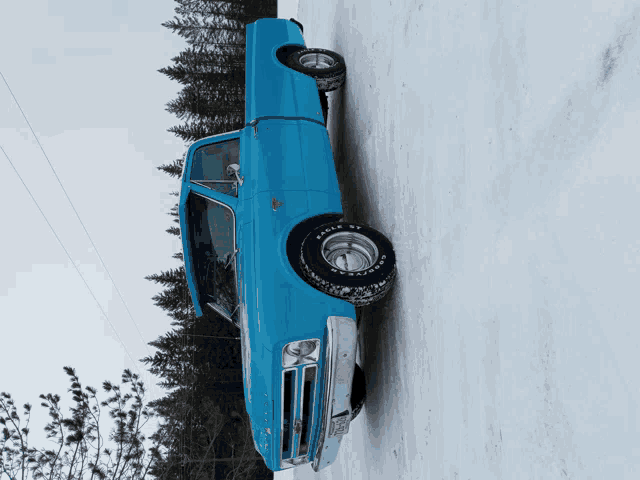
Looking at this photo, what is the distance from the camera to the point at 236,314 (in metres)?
3.91

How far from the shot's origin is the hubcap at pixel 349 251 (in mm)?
2982

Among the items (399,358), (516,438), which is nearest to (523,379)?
(516,438)

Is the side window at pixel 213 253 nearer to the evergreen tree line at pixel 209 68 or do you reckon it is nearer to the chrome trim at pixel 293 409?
the chrome trim at pixel 293 409

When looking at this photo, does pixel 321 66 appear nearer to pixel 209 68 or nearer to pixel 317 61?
pixel 317 61

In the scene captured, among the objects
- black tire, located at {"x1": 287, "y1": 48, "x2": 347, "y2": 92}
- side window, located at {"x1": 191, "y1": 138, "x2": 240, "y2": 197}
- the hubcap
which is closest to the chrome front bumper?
the hubcap

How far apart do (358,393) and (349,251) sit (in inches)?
40.4

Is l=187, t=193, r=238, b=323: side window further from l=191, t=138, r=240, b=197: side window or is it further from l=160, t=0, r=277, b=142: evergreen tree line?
l=160, t=0, r=277, b=142: evergreen tree line

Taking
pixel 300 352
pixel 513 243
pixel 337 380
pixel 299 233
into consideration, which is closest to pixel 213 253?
pixel 299 233

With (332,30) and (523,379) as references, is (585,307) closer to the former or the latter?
(523,379)

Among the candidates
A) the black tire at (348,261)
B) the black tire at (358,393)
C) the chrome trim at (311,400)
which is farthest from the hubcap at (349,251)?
the black tire at (358,393)

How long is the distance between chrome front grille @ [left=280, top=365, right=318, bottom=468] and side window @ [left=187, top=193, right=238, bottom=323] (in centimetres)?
119

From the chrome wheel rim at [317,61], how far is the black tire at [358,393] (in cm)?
283

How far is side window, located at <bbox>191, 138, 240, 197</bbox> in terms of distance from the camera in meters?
3.98

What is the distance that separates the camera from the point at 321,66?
4691mm
